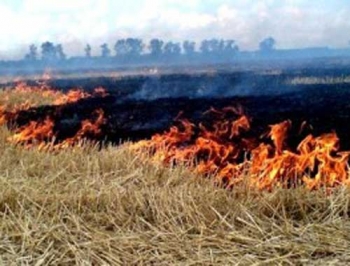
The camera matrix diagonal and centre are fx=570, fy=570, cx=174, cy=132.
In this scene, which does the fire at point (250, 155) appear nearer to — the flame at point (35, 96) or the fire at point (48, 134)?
the fire at point (48, 134)

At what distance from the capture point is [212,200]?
10.1 feet

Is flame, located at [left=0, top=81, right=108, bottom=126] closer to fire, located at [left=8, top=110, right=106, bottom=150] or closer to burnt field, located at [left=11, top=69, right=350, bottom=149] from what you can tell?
burnt field, located at [left=11, top=69, right=350, bottom=149]

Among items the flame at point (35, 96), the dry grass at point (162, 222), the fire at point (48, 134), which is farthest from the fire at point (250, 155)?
the flame at point (35, 96)

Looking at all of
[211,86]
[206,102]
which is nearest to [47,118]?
[206,102]

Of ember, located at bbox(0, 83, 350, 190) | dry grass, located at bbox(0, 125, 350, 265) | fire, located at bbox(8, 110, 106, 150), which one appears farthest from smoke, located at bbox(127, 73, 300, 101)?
dry grass, located at bbox(0, 125, 350, 265)

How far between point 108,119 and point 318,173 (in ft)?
8.71

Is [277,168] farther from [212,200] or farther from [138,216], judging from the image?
[138,216]

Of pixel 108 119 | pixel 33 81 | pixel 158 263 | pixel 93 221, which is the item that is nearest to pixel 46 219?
pixel 93 221

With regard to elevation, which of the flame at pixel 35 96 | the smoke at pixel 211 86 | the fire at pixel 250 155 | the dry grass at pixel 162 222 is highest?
the smoke at pixel 211 86

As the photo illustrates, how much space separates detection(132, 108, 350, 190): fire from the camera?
354cm

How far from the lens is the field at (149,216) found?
2.57 m

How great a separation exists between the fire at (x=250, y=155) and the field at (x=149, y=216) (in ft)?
0.42

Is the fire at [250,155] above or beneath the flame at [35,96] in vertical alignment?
beneath

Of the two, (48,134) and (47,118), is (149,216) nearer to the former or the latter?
(48,134)
